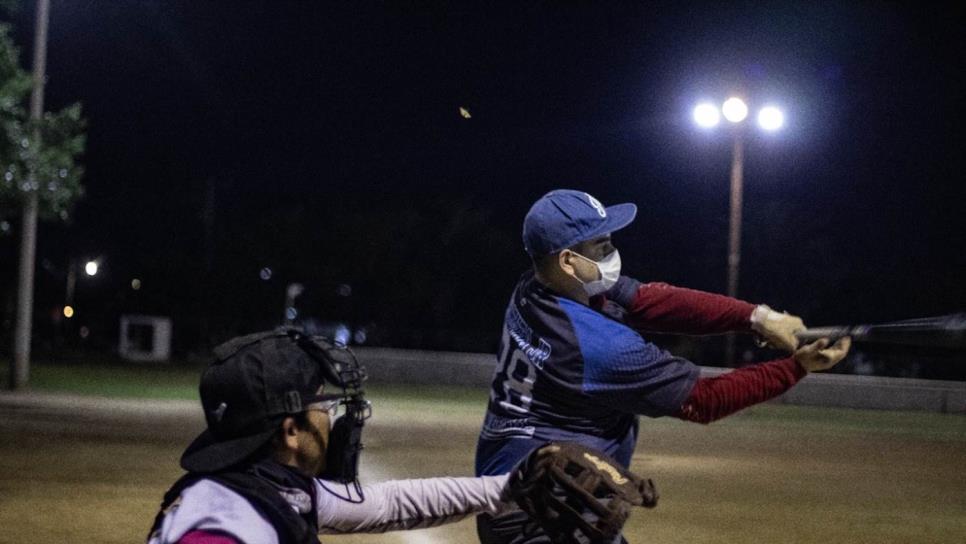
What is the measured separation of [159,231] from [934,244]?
160 ft

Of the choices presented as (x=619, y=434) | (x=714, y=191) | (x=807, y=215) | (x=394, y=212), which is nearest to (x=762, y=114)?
(x=619, y=434)

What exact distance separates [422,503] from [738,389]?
3.23 ft

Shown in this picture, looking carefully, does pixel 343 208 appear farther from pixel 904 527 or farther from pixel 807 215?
pixel 904 527

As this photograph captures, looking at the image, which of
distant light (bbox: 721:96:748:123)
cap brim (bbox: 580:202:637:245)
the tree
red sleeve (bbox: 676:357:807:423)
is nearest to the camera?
red sleeve (bbox: 676:357:807:423)

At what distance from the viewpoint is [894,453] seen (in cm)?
1759

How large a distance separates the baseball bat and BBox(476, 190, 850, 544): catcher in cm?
8

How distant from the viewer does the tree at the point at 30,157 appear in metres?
24.0

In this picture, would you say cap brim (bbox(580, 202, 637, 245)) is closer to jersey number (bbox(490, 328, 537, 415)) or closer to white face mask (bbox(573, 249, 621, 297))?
white face mask (bbox(573, 249, 621, 297))

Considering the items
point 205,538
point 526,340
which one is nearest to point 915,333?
point 526,340

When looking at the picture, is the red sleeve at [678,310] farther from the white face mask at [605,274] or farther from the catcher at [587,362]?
the white face mask at [605,274]

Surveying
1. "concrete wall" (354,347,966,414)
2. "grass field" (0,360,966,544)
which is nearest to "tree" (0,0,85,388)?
"grass field" (0,360,966,544)

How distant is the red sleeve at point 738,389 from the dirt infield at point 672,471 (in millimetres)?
6084

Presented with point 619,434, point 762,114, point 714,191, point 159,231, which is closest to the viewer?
point 619,434

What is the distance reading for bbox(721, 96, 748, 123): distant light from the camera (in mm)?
25766
